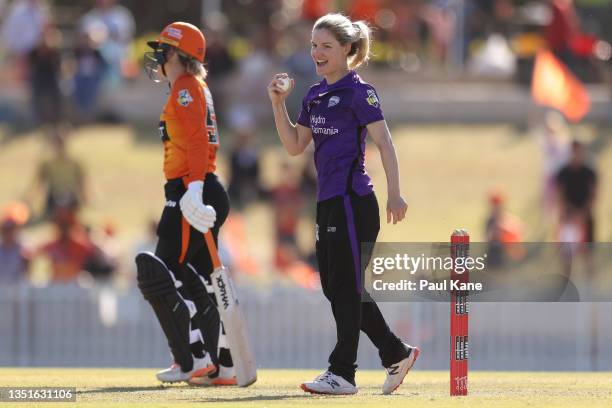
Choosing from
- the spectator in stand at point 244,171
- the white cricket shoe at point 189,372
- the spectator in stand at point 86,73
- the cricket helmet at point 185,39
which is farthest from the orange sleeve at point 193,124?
the spectator in stand at point 86,73

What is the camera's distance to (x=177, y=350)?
919cm

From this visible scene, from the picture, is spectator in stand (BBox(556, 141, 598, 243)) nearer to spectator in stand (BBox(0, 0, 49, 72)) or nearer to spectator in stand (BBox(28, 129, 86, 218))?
spectator in stand (BBox(28, 129, 86, 218))

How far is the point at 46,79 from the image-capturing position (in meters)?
23.8

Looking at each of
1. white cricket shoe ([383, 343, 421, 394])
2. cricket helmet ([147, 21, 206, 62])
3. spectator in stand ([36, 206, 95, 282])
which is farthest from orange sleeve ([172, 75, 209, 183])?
spectator in stand ([36, 206, 95, 282])

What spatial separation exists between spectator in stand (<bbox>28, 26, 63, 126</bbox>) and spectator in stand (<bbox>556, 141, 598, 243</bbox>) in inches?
328

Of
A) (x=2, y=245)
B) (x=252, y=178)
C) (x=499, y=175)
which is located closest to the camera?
(x=2, y=245)

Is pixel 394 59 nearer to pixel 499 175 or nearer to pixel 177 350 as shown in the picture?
pixel 499 175

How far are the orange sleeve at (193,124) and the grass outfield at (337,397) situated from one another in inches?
49.9

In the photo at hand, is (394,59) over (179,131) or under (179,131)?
over

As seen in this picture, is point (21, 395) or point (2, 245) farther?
point (2, 245)

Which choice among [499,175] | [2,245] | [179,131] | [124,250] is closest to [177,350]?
[179,131]

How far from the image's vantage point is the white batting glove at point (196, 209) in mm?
8852

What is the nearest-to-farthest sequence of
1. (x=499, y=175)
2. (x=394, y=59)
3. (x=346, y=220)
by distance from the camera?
1. (x=346, y=220)
2. (x=499, y=175)
3. (x=394, y=59)

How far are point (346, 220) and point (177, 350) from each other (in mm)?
1499
